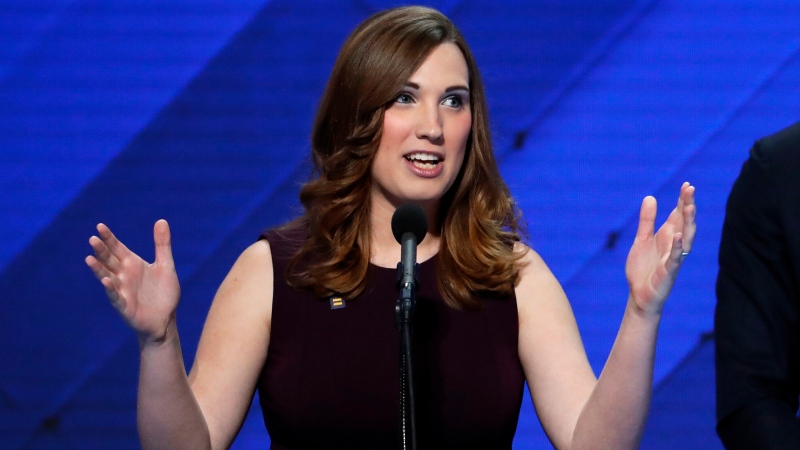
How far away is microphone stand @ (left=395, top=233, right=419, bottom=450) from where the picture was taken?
6.02 feet

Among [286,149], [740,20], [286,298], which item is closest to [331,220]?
[286,298]

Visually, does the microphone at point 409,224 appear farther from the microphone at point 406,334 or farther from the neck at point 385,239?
the neck at point 385,239

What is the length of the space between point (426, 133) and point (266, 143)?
113 centimetres

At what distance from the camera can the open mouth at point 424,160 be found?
243 cm

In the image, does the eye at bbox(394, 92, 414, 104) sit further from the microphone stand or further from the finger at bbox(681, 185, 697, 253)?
the finger at bbox(681, 185, 697, 253)

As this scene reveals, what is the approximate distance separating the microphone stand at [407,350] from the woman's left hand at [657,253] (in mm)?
417

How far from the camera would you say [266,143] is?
342 centimetres

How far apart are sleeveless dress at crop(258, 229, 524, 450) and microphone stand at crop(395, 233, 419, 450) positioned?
542mm

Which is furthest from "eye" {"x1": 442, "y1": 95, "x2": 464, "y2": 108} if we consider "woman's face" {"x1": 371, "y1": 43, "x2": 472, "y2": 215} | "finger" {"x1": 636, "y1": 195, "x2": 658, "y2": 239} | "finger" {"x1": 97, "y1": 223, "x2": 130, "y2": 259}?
"finger" {"x1": 97, "y1": 223, "x2": 130, "y2": 259}

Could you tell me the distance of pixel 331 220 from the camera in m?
2.60

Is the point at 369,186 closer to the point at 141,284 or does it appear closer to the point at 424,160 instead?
the point at 424,160

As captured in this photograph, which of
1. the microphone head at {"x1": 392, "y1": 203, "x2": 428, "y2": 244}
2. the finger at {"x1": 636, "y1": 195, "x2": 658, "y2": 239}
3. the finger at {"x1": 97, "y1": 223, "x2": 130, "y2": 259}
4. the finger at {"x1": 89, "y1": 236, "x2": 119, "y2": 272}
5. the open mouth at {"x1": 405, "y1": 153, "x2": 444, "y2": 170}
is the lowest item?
the finger at {"x1": 89, "y1": 236, "x2": 119, "y2": 272}


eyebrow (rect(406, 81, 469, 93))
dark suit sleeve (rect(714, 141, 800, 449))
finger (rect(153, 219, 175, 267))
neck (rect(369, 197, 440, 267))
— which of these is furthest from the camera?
neck (rect(369, 197, 440, 267))

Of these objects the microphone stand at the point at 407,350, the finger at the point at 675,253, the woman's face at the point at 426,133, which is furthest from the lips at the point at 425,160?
the finger at the point at 675,253
